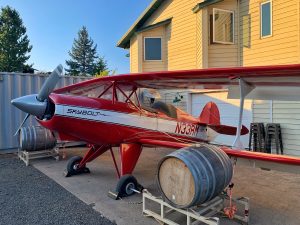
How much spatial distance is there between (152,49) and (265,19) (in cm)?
575

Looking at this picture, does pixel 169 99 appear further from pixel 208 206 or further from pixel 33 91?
pixel 208 206

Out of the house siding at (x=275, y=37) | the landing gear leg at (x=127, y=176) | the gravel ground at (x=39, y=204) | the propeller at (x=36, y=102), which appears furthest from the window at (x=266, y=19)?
the gravel ground at (x=39, y=204)

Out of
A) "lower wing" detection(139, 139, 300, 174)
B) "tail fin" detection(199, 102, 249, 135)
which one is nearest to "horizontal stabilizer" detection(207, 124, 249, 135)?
"tail fin" detection(199, 102, 249, 135)

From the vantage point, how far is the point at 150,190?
568 cm

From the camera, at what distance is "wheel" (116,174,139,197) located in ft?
17.1

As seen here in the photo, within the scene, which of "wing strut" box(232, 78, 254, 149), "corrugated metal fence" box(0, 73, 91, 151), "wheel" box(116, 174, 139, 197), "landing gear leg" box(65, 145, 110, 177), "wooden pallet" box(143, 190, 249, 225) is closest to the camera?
"wooden pallet" box(143, 190, 249, 225)

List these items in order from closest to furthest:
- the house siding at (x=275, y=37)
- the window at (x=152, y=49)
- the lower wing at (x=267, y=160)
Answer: the lower wing at (x=267, y=160)
the house siding at (x=275, y=37)
the window at (x=152, y=49)

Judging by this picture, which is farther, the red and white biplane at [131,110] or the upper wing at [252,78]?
the red and white biplane at [131,110]

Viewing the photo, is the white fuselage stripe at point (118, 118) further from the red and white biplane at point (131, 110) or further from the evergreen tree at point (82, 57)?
the evergreen tree at point (82, 57)

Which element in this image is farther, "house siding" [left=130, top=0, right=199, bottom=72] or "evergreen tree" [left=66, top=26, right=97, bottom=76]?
"evergreen tree" [left=66, top=26, right=97, bottom=76]

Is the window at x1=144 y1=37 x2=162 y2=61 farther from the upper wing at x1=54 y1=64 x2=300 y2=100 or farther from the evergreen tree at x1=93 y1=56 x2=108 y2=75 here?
the evergreen tree at x1=93 y1=56 x2=108 y2=75

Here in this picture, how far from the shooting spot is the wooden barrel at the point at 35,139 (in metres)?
8.32

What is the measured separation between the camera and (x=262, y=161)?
13.0ft

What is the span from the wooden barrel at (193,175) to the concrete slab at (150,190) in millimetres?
830
